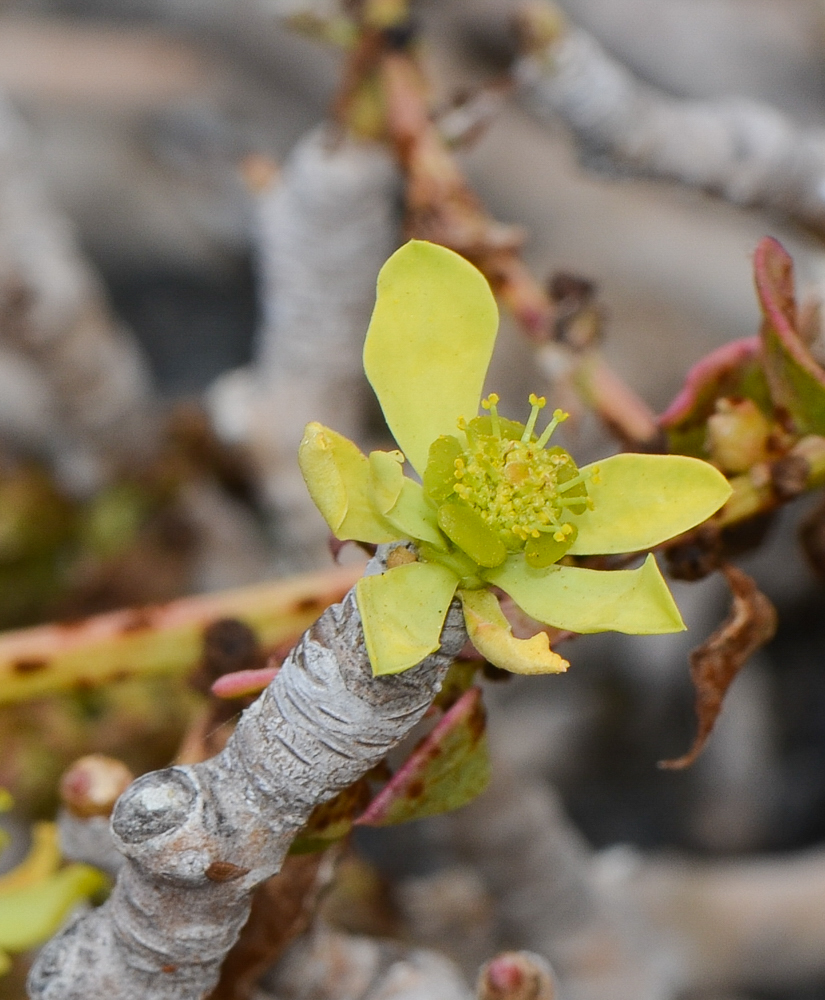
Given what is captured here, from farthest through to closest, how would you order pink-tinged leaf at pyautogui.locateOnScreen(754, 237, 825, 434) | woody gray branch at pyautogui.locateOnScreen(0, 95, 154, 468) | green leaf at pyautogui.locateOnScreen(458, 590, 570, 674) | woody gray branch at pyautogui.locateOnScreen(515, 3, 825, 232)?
woody gray branch at pyautogui.locateOnScreen(0, 95, 154, 468) < woody gray branch at pyautogui.locateOnScreen(515, 3, 825, 232) < pink-tinged leaf at pyautogui.locateOnScreen(754, 237, 825, 434) < green leaf at pyautogui.locateOnScreen(458, 590, 570, 674)

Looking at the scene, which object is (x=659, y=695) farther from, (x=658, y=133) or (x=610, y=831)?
(x=658, y=133)

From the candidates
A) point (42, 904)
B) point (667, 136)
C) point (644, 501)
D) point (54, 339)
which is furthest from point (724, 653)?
point (54, 339)

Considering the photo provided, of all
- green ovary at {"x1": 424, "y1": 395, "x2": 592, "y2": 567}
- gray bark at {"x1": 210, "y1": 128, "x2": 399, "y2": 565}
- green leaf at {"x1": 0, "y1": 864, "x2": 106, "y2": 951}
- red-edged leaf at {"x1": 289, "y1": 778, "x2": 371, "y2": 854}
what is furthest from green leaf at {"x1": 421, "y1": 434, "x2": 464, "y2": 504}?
gray bark at {"x1": 210, "y1": 128, "x2": 399, "y2": 565}

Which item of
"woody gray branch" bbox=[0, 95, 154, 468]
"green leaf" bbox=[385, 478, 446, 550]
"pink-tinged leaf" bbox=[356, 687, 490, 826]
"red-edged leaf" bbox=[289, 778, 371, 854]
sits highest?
"green leaf" bbox=[385, 478, 446, 550]

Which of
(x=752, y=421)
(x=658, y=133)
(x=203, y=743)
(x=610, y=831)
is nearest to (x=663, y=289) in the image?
(x=658, y=133)

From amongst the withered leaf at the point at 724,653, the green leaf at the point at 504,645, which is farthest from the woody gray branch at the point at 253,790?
the withered leaf at the point at 724,653

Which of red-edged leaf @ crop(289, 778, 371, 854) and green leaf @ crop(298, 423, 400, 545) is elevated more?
green leaf @ crop(298, 423, 400, 545)

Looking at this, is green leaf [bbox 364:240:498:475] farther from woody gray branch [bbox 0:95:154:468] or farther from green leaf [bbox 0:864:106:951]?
woody gray branch [bbox 0:95:154:468]

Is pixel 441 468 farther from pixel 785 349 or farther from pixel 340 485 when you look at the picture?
pixel 785 349

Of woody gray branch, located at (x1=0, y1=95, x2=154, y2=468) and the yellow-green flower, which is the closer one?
the yellow-green flower
